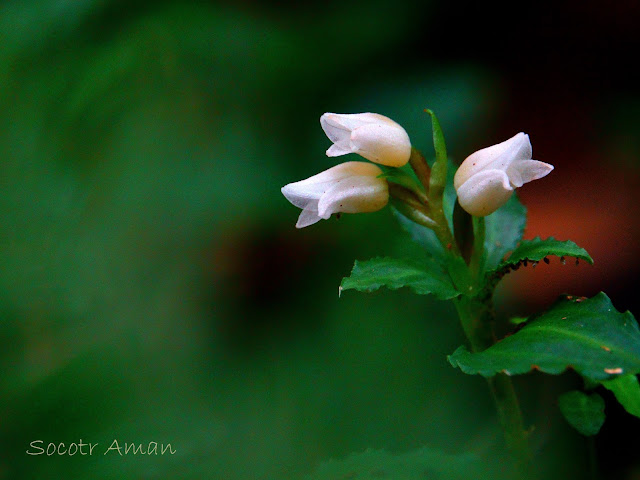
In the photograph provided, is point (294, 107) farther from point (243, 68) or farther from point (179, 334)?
point (179, 334)

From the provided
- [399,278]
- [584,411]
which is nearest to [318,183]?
[399,278]

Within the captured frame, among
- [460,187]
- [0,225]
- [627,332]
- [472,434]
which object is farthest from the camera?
[0,225]

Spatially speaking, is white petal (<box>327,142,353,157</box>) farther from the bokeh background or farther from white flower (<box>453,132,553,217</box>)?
the bokeh background

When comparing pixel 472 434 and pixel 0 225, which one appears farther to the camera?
pixel 0 225

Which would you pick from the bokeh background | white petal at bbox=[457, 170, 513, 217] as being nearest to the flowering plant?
white petal at bbox=[457, 170, 513, 217]

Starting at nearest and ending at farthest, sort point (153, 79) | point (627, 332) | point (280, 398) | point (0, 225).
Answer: point (627, 332), point (280, 398), point (0, 225), point (153, 79)

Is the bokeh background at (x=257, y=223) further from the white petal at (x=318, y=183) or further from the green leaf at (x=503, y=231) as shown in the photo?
the white petal at (x=318, y=183)

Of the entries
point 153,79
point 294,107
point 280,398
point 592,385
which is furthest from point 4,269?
point 592,385
